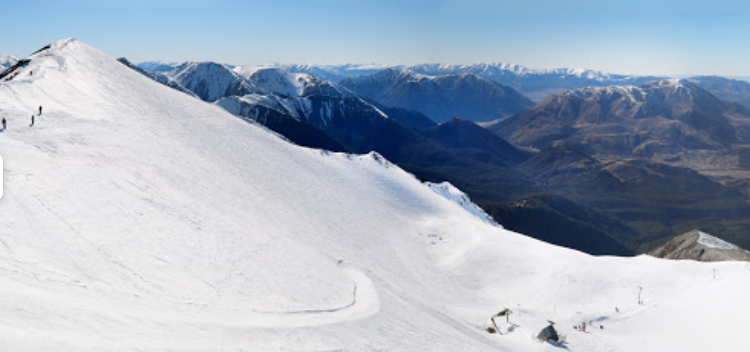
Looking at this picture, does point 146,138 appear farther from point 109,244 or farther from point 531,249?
point 531,249

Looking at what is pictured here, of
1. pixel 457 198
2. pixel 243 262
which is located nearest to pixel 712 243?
pixel 457 198

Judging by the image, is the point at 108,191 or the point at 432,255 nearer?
the point at 108,191

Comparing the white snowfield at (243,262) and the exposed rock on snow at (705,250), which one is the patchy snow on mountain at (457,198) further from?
the exposed rock on snow at (705,250)

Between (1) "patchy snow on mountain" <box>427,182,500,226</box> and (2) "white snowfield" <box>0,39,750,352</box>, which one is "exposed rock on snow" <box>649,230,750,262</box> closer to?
(1) "patchy snow on mountain" <box>427,182,500,226</box>

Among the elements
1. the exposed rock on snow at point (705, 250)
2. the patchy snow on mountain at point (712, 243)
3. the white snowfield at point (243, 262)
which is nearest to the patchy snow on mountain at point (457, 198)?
the white snowfield at point (243, 262)

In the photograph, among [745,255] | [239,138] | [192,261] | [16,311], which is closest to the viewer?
[16,311]

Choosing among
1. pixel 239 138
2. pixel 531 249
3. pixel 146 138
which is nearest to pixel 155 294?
pixel 146 138

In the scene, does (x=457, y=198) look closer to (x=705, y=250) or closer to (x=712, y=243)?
(x=705, y=250)

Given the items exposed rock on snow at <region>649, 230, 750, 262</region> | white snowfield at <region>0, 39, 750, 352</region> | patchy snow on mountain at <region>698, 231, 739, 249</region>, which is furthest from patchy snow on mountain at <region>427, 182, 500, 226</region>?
patchy snow on mountain at <region>698, 231, 739, 249</region>
